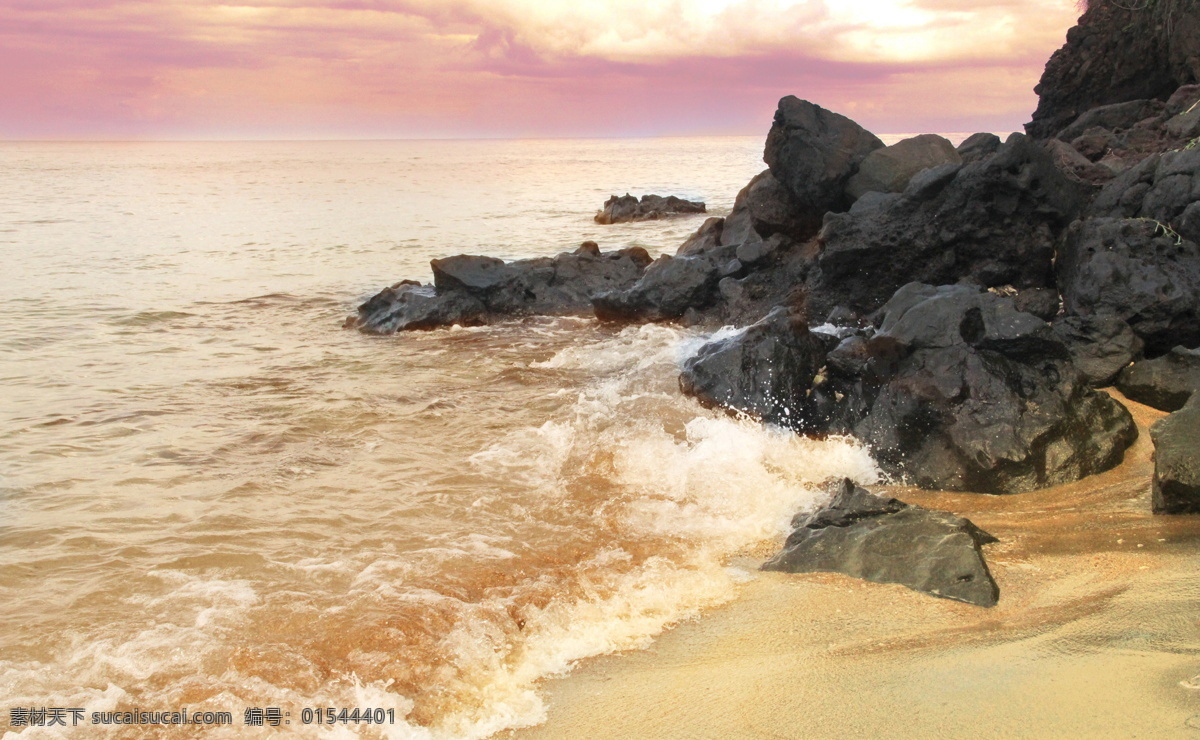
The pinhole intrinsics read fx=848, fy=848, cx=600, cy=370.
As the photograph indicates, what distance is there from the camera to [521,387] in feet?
29.2

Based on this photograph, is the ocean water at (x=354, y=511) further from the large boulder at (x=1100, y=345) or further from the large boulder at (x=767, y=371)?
the large boulder at (x=1100, y=345)

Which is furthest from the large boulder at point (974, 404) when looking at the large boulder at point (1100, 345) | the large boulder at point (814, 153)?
the large boulder at point (814, 153)

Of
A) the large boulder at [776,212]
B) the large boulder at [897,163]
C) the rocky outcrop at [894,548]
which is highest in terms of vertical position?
the large boulder at [897,163]

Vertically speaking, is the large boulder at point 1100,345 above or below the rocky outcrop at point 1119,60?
below

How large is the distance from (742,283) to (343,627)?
27.4 ft

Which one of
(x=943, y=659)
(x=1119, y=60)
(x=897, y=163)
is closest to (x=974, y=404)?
(x=943, y=659)

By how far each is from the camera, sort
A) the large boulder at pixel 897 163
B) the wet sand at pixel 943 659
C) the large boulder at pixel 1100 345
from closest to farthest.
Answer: the wet sand at pixel 943 659 < the large boulder at pixel 1100 345 < the large boulder at pixel 897 163

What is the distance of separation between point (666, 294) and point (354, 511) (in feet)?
23.2

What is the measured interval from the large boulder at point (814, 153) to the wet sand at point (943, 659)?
293 inches

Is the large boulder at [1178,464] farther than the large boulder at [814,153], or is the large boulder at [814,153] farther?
the large boulder at [814,153]

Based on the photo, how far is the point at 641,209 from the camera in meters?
29.1

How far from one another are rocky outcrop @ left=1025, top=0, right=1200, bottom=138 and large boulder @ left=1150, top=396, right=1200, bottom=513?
1572 centimetres

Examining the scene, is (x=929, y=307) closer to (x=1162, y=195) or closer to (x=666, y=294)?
(x=1162, y=195)

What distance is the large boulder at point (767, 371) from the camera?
6.78 m
